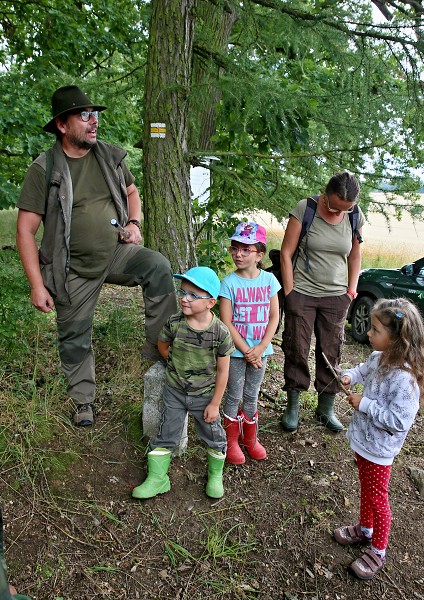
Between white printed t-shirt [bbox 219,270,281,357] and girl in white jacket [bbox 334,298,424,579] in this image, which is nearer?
girl in white jacket [bbox 334,298,424,579]

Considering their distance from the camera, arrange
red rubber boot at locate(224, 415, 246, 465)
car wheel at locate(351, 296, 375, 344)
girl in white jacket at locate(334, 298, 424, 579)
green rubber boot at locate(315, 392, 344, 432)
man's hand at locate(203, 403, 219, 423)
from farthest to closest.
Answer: car wheel at locate(351, 296, 375, 344)
green rubber boot at locate(315, 392, 344, 432)
red rubber boot at locate(224, 415, 246, 465)
man's hand at locate(203, 403, 219, 423)
girl in white jacket at locate(334, 298, 424, 579)

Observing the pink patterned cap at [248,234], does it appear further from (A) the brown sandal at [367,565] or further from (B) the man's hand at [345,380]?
(A) the brown sandal at [367,565]

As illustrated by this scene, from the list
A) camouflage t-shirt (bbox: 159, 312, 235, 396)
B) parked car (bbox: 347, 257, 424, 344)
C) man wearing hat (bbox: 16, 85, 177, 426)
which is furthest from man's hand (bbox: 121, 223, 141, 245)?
parked car (bbox: 347, 257, 424, 344)

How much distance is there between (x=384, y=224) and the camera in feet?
14.9

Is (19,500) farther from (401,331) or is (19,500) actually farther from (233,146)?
(233,146)

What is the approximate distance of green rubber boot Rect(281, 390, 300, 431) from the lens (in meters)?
4.09

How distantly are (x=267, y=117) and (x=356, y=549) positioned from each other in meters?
3.16

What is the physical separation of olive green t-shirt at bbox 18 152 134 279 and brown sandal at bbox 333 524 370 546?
2.27 metres

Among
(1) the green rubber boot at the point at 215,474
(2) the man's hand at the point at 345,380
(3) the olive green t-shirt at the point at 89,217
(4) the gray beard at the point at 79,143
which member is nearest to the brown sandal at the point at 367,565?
(1) the green rubber boot at the point at 215,474

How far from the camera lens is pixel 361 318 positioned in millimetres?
7648

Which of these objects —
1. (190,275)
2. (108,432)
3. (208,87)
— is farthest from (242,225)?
(108,432)

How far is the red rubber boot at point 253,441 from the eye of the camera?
12.0 ft

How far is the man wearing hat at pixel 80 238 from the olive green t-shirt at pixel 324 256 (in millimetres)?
1090

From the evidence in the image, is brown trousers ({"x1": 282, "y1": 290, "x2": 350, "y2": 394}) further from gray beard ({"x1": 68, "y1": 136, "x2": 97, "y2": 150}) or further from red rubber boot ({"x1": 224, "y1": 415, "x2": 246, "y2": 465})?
gray beard ({"x1": 68, "y1": 136, "x2": 97, "y2": 150})
